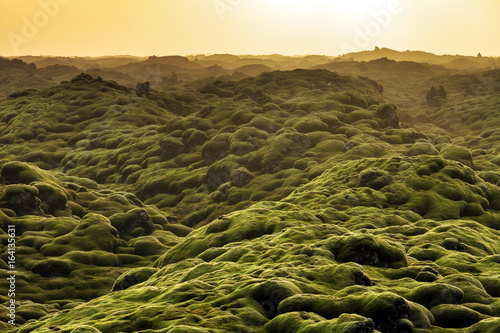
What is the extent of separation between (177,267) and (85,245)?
166 feet

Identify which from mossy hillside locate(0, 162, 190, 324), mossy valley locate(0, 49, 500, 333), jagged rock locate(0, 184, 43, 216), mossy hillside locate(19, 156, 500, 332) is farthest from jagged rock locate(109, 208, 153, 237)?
mossy hillside locate(19, 156, 500, 332)

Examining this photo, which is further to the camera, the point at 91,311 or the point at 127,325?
the point at 91,311

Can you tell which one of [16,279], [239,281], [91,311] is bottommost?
[16,279]

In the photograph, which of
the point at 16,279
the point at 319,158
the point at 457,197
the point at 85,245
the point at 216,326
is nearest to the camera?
the point at 216,326

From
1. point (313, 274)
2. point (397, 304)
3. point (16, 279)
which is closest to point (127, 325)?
point (313, 274)

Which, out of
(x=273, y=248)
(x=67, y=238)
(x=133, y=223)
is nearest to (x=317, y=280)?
(x=273, y=248)

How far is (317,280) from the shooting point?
169ft

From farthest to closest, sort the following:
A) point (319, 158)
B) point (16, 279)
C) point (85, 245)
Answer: point (319, 158)
point (85, 245)
point (16, 279)

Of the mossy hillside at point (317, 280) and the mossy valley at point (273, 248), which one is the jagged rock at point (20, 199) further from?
the mossy hillside at point (317, 280)

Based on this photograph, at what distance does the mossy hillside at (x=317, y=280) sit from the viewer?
4338cm

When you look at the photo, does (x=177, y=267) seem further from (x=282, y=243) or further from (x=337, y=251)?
(x=337, y=251)

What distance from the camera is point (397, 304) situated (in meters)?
42.7

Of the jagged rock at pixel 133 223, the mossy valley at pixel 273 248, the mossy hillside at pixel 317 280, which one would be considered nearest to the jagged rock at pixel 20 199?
the mossy valley at pixel 273 248

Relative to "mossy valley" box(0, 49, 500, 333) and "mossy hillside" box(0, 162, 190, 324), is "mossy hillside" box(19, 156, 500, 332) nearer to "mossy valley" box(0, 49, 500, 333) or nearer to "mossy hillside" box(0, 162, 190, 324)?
"mossy valley" box(0, 49, 500, 333)
